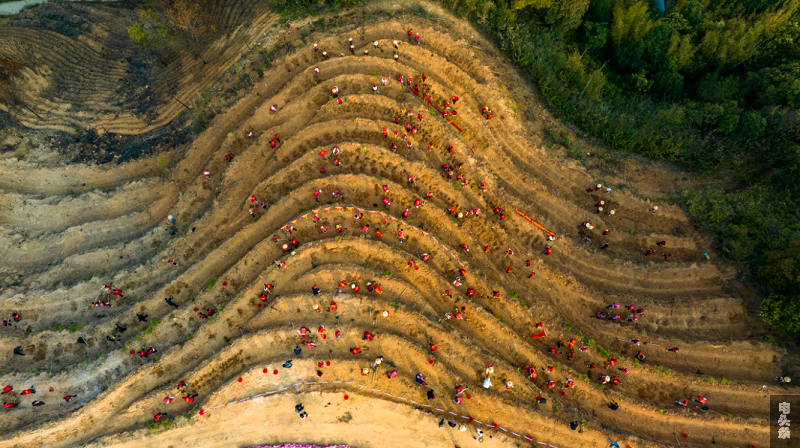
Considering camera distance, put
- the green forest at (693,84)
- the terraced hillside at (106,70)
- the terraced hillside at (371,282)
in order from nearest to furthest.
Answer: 1. the terraced hillside at (371,282)
2. the green forest at (693,84)
3. the terraced hillside at (106,70)

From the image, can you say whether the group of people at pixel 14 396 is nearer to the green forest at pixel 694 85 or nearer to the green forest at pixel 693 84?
the green forest at pixel 693 84

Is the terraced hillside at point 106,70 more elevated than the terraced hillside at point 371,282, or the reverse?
the terraced hillside at point 106,70

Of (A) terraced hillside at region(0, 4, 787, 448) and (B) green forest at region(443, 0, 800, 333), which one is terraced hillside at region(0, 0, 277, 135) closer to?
(A) terraced hillside at region(0, 4, 787, 448)

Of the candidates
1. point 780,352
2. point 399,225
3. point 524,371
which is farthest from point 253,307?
point 780,352

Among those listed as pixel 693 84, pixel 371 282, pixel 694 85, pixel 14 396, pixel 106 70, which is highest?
pixel 693 84

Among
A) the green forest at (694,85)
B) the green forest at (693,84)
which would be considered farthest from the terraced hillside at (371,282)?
the green forest at (694,85)

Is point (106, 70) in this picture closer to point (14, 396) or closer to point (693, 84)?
point (14, 396)

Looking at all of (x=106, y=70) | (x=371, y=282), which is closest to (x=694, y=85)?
(x=371, y=282)

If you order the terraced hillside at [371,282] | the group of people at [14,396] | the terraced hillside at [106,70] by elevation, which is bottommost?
the group of people at [14,396]

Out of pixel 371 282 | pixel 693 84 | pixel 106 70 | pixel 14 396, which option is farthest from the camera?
pixel 693 84
